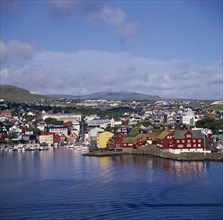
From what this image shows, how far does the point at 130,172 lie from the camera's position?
36.1 feet

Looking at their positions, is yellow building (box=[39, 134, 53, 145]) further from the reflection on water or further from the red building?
the reflection on water

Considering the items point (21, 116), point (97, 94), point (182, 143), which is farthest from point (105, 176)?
point (97, 94)

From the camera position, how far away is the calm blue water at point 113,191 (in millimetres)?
7035

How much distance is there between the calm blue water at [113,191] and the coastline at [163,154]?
86cm

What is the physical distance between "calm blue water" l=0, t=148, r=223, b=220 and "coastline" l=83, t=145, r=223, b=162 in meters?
0.86

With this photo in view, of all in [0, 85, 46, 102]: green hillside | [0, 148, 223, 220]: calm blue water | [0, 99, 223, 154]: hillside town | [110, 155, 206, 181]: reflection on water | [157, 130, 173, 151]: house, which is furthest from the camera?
[0, 85, 46, 102]: green hillside

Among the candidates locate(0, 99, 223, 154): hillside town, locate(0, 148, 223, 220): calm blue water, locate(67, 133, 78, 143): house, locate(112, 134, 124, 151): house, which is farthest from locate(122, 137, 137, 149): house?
locate(67, 133, 78, 143): house

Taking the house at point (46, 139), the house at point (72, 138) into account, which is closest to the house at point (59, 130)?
the house at point (72, 138)

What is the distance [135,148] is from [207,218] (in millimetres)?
9925

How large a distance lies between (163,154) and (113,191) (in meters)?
6.16

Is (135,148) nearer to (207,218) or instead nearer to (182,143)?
(182,143)

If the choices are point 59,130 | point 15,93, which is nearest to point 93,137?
point 59,130

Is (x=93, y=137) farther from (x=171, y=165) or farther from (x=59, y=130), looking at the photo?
(x=171, y=165)

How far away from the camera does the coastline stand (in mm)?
13617
